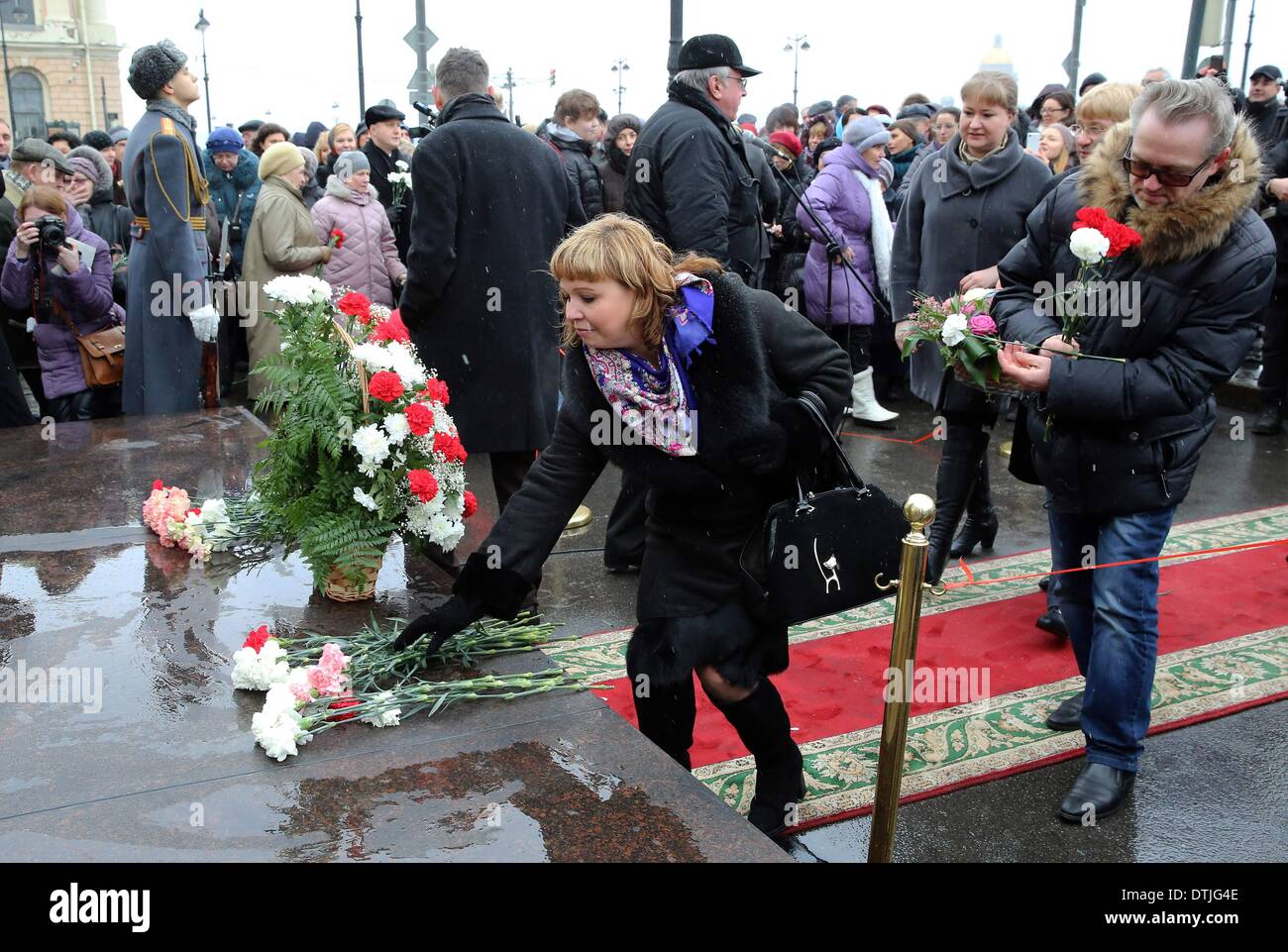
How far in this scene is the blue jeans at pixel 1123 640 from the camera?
11.5 ft

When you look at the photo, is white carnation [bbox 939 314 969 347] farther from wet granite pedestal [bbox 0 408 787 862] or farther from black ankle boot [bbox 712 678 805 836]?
wet granite pedestal [bbox 0 408 787 862]

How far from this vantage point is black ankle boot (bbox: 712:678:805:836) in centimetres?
330

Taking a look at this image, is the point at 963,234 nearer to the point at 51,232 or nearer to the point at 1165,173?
the point at 1165,173

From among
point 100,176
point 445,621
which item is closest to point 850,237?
point 100,176

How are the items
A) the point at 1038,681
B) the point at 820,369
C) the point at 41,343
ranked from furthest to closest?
the point at 41,343 < the point at 1038,681 < the point at 820,369

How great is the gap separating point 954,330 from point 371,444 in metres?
1.92

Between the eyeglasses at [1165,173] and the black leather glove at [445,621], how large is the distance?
221 cm

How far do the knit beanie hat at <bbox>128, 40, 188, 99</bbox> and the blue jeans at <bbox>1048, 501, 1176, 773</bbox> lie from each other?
17.5ft

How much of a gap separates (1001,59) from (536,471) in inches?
2092

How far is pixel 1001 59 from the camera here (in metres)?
50.8

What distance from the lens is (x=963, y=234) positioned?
5438 millimetres

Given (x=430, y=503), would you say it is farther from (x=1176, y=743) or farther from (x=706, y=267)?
(x=1176, y=743)

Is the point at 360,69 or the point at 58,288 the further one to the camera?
the point at 360,69
